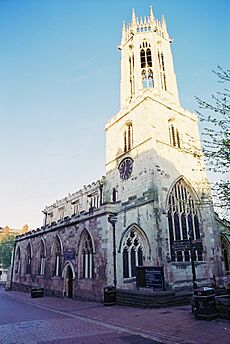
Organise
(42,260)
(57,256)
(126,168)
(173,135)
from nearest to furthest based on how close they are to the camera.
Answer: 1. (57,256)
2. (126,168)
3. (173,135)
4. (42,260)

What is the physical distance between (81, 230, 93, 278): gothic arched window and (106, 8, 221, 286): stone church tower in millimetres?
2737

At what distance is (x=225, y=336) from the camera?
7.27 m

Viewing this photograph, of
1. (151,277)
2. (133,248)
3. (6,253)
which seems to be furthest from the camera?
(6,253)

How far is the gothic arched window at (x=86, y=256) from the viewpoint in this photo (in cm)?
1896

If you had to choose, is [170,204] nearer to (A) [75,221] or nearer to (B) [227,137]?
(A) [75,221]

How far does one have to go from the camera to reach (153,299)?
43.3 ft

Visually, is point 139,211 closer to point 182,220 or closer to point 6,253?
point 182,220

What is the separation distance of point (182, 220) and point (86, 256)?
26.9ft

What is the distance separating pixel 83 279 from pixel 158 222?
23.3ft

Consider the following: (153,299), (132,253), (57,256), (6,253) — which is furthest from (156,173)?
(6,253)

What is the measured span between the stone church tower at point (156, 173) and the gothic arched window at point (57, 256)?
6.84 meters

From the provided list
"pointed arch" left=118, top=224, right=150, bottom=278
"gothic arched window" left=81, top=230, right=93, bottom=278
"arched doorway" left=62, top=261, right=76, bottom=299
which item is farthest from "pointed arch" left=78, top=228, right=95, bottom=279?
"pointed arch" left=118, top=224, right=150, bottom=278

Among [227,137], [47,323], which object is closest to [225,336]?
[227,137]

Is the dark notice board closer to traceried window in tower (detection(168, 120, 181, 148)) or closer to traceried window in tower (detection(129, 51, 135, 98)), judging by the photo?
traceried window in tower (detection(168, 120, 181, 148))
